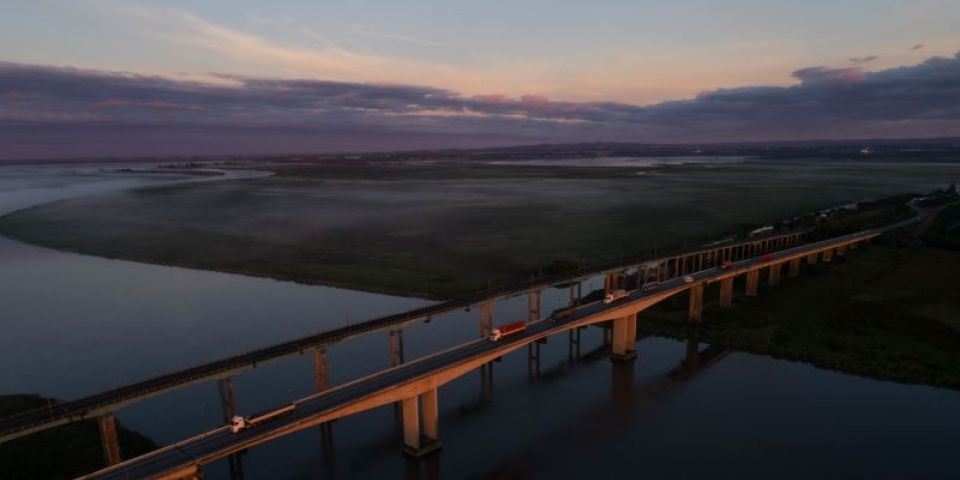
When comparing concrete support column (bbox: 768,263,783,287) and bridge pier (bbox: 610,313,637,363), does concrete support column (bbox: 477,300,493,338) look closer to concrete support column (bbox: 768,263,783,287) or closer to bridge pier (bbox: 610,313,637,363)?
bridge pier (bbox: 610,313,637,363)

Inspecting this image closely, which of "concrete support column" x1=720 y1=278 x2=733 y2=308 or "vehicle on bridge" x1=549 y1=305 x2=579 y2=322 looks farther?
"concrete support column" x1=720 y1=278 x2=733 y2=308

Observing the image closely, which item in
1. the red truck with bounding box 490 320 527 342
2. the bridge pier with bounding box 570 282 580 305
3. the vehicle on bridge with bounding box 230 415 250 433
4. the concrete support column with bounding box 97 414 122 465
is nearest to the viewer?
the vehicle on bridge with bounding box 230 415 250 433

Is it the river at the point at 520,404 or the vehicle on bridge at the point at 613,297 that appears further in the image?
the vehicle on bridge at the point at 613,297

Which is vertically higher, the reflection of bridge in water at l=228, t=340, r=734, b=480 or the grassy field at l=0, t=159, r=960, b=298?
the grassy field at l=0, t=159, r=960, b=298

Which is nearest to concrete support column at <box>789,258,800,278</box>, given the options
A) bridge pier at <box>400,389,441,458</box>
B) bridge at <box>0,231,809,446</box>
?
bridge at <box>0,231,809,446</box>

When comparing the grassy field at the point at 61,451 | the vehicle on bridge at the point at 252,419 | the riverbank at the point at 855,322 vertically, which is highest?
the vehicle on bridge at the point at 252,419

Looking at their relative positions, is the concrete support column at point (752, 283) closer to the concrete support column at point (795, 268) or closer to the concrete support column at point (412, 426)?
the concrete support column at point (795, 268)

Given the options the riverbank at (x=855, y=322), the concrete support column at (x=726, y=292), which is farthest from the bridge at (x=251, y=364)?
the riverbank at (x=855, y=322)
